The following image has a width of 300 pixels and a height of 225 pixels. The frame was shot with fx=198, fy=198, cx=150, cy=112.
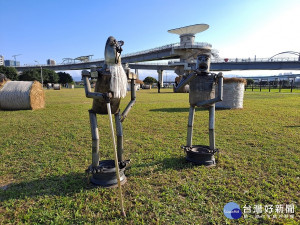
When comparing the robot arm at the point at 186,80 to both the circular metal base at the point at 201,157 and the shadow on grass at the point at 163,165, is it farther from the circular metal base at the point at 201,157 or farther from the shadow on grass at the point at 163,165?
the shadow on grass at the point at 163,165

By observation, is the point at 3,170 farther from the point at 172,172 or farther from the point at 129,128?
the point at 129,128

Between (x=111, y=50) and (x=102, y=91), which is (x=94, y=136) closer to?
(x=102, y=91)

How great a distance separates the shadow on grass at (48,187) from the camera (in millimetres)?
2895

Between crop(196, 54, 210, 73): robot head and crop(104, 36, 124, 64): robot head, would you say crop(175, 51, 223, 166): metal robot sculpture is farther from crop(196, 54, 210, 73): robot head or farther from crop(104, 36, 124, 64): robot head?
crop(104, 36, 124, 64): robot head

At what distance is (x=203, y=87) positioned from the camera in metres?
3.63

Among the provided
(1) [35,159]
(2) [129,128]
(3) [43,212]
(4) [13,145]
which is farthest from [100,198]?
(2) [129,128]

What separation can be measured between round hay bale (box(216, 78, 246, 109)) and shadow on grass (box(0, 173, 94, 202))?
8801 mm

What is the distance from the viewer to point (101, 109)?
116 inches

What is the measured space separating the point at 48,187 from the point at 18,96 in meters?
9.03

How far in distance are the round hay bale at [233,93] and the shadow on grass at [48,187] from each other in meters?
8.80

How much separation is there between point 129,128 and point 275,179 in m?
4.41

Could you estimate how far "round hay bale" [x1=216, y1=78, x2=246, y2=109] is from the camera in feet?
32.8

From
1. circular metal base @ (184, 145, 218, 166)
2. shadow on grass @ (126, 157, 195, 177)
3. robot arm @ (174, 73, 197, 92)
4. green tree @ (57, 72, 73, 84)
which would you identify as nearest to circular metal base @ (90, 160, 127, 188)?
shadow on grass @ (126, 157, 195, 177)

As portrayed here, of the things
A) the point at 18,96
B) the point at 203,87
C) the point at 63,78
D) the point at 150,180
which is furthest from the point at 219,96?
the point at 63,78
